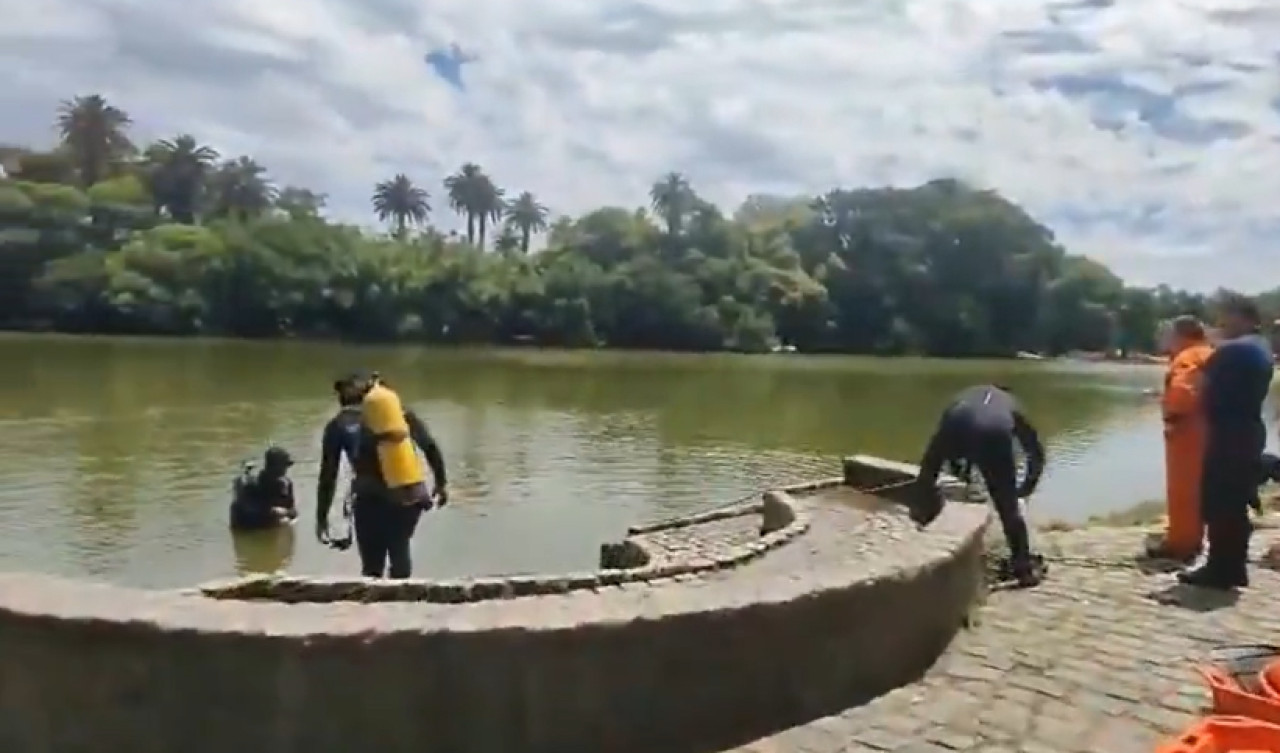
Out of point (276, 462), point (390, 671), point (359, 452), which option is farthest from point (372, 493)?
point (276, 462)

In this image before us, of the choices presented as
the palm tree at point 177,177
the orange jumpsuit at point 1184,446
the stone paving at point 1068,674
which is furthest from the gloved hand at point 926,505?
the palm tree at point 177,177

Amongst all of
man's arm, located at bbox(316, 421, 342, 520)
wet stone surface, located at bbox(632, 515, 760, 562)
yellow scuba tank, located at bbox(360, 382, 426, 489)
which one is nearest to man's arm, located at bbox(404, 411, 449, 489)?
yellow scuba tank, located at bbox(360, 382, 426, 489)

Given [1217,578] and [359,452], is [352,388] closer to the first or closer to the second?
[359,452]

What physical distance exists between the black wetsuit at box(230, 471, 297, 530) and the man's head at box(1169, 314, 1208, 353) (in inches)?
446

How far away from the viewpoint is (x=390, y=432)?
283 inches

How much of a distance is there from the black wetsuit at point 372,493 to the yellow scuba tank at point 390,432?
0.05 metres

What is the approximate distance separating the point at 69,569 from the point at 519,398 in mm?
24861

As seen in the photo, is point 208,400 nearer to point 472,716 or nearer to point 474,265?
point 472,716

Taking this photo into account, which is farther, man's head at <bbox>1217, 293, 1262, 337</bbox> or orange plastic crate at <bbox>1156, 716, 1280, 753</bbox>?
man's head at <bbox>1217, 293, 1262, 337</bbox>

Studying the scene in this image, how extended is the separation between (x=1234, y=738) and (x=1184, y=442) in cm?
407

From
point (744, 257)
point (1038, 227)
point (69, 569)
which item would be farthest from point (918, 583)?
point (1038, 227)

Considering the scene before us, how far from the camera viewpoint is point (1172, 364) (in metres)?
7.75

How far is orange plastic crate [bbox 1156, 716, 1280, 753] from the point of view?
148 inches

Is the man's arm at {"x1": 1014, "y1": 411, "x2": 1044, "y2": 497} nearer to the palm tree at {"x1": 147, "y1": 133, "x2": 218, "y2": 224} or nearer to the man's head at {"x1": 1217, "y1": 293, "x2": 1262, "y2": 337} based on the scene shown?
the man's head at {"x1": 1217, "y1": 293, "x2": 1262, "y2": 337}
